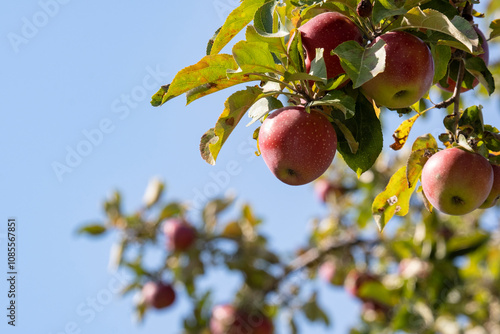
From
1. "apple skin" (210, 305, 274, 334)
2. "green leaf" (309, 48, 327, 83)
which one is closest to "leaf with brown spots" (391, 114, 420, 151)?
"green leaf" (309, 48, 327, 83)

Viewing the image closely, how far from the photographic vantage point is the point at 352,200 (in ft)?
15.2

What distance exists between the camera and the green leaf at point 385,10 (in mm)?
1218

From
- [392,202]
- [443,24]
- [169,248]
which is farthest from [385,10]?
[169,248]

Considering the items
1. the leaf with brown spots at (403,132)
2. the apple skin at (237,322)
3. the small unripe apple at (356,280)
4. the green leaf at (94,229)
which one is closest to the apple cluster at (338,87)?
the leaf with brown spots at (403,132)

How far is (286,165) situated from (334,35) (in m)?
0.32

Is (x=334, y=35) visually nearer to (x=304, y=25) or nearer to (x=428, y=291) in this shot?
(x=304, y=25)

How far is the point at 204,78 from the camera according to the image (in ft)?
4.30

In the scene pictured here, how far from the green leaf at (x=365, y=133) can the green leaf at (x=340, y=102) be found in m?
0.12

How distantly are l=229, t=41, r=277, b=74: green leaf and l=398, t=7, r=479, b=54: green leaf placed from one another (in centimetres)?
33

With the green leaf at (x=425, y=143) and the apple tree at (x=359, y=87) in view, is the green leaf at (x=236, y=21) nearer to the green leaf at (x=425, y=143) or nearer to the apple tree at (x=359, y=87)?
the apple tree at (x=359, y=87)

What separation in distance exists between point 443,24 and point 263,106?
451mm

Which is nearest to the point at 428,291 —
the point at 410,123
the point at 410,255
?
the point at 410,255

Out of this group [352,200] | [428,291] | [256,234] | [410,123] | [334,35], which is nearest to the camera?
[334,35]

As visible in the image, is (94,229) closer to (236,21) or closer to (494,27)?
(236,21)
